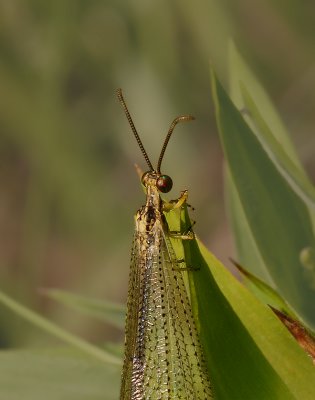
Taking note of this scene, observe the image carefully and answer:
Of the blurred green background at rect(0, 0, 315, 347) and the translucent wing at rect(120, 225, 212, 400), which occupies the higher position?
the blurred green background at rect(0, 0, 315, 347)

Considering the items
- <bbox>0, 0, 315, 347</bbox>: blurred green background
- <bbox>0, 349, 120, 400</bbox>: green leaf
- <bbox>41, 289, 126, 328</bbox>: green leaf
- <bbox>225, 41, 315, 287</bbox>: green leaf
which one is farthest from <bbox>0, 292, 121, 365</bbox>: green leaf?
<bbox>0, 0, 315, 347</bbox>: blurred green background

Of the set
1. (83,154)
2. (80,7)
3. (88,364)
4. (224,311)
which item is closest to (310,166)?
(83,154)

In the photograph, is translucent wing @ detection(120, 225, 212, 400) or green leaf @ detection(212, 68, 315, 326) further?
green leaf @ detection(212, 68, 315, 326)

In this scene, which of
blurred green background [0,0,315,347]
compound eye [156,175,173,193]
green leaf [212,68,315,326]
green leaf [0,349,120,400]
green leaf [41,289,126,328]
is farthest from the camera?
blurred green background [0,0,315,347]

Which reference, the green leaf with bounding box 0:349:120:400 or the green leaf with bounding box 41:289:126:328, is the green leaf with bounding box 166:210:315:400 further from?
the green leaf with bounding box 41:289:126:328

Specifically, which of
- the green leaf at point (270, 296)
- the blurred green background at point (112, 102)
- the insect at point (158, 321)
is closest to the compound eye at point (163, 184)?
the insect at point (158, 321)

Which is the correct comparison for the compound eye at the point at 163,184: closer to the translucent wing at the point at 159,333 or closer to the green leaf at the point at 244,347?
the translucent wing at the point at 159,333

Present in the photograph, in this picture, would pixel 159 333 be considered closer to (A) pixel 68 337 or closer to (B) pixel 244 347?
(A) pixel 68 337
